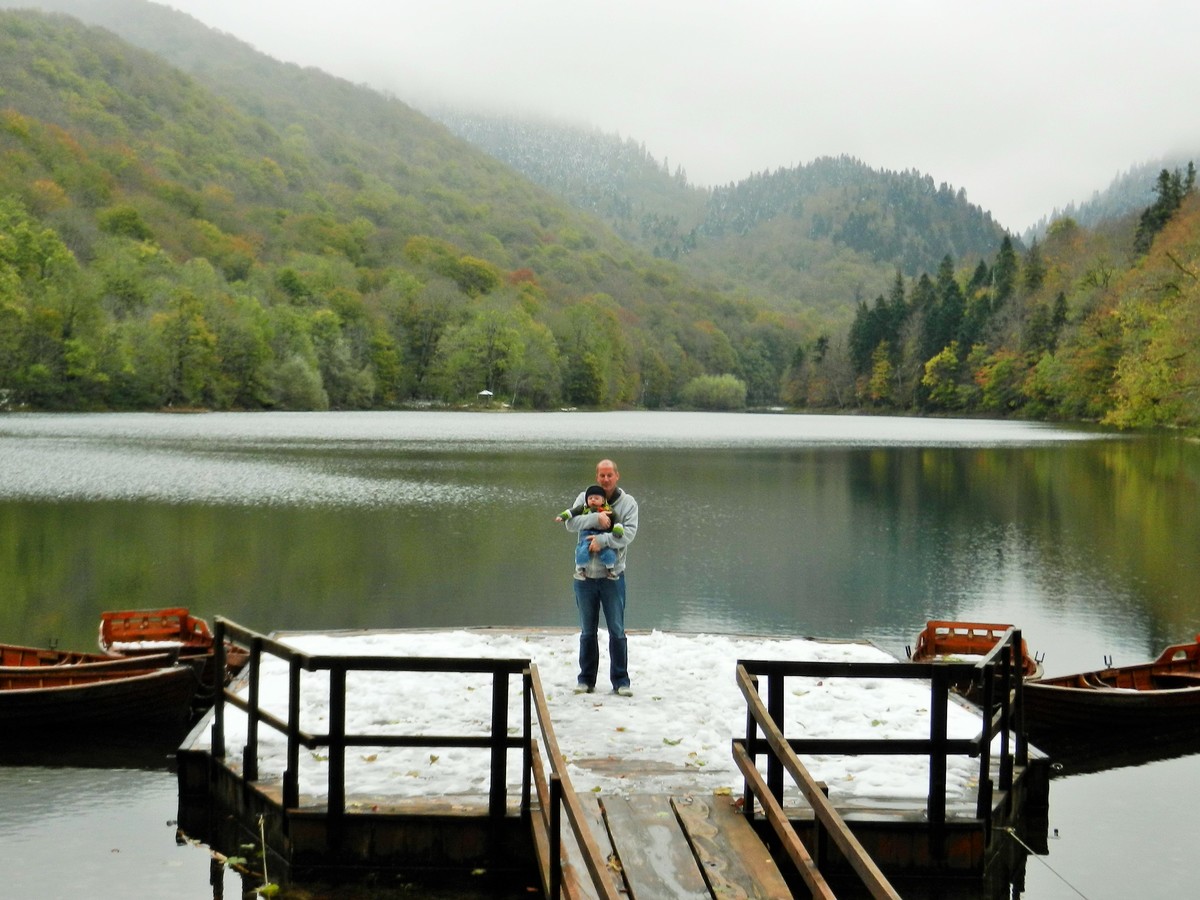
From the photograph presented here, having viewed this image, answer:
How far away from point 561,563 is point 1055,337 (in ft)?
348

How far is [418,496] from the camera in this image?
42906mm

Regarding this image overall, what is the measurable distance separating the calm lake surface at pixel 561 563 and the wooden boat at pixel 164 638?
2.11 metres

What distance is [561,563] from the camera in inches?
1157

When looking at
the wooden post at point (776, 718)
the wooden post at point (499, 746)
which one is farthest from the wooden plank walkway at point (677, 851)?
the wooden post at point (499, 746)

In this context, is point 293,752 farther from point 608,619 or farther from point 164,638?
point 164,638

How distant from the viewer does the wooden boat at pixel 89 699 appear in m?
13.3

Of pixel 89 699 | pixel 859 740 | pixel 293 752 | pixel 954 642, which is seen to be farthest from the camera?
pixel 954 642

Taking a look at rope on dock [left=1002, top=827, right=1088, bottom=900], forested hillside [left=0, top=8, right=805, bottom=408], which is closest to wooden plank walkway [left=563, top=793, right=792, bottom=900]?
rope on dock [left=1002, top=827, right=1088, bottom=900]

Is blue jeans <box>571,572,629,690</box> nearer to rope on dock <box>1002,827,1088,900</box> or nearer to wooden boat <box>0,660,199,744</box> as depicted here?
rope on dock <box>1002,827,1088,900</box>

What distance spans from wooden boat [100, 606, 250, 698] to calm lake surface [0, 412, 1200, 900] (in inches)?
83.2

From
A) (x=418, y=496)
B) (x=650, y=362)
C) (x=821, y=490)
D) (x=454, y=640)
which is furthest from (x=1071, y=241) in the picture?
(x=454, y=640)

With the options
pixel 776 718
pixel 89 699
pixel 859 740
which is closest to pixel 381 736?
pixel 776 718

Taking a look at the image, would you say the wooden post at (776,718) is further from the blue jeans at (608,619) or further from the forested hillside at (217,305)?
the forested hillside at (217,305)

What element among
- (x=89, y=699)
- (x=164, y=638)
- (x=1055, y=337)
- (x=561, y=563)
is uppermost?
(x=1055, y=337)
